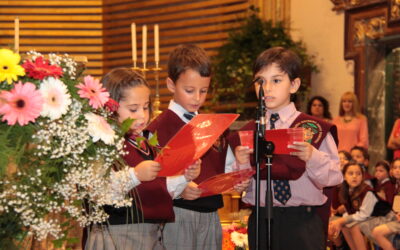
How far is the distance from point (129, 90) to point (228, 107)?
5697 mm

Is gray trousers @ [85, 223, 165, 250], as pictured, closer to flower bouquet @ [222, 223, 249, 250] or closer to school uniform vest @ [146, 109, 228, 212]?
school uniform vest @ [146, 109, 228, 212]

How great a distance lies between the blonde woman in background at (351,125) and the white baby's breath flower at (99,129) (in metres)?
5.51

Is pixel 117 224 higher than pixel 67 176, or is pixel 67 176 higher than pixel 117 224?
pixel 67 176

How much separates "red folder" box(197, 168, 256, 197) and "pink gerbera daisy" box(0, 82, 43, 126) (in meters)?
1.12

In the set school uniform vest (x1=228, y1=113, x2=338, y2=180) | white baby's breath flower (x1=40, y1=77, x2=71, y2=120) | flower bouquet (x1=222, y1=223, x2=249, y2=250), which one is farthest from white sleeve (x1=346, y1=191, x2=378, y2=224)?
white baby's breath flower (x1=40, y1=77, x2=71, y2=120)

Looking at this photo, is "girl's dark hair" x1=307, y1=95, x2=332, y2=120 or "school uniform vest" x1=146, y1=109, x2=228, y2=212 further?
"girl's dark hair" x1=307, y1=95, x2=332, y2=120

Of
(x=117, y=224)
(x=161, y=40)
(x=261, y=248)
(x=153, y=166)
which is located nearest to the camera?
(x=153, y=166)

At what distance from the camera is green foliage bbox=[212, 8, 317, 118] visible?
8.19 meters

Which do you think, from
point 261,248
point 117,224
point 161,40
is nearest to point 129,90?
point 117,224

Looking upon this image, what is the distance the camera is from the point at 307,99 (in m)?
8.42

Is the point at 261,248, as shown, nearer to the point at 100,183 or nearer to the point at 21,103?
the point at 100,183

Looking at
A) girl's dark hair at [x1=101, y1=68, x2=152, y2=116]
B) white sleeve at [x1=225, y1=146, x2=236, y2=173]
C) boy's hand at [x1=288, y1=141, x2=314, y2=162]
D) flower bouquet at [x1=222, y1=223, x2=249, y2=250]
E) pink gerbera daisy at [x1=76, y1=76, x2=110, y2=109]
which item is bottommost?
flower bouquet at [x1=222, y1=223, x2=249, y2=250]

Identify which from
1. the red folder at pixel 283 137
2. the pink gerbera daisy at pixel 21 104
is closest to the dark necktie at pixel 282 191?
the red folder at pixel 283 137

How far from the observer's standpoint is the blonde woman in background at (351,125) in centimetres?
752
